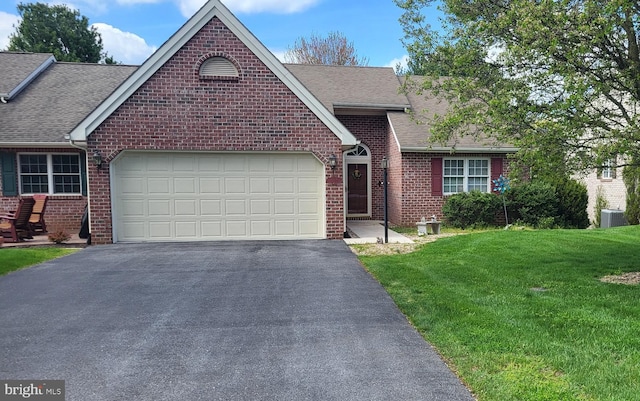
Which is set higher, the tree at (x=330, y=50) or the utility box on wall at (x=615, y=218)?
the tree at (x=330, y=50)

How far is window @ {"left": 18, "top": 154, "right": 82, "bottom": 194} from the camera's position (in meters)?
12.1

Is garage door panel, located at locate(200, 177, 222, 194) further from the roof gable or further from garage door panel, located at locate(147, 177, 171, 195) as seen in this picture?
the roof gable

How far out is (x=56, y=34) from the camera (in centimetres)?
3120

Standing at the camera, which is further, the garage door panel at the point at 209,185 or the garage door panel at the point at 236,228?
the garage door panel at the point at 236,228

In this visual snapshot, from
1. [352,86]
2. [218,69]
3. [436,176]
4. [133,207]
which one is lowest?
[133,207]

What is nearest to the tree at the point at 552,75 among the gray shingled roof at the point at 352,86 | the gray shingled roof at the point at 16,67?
the gray shingled roof at the point at 352,86

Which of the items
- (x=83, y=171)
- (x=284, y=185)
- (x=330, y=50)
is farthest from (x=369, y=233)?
(x=330, y=50)

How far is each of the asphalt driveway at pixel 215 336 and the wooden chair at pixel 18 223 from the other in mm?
4087

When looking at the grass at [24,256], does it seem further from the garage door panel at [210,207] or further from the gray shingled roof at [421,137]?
the gray shingled roof at [421,137]

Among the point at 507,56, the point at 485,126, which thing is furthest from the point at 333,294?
the point at 507,56

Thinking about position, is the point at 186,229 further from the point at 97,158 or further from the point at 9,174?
the point at 9,174

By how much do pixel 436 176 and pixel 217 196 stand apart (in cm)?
740

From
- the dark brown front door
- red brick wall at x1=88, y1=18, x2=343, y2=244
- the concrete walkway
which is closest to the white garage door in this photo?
red brick wall at x1=88, y1=18, x2=343, y2=244

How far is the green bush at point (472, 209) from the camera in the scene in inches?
518
